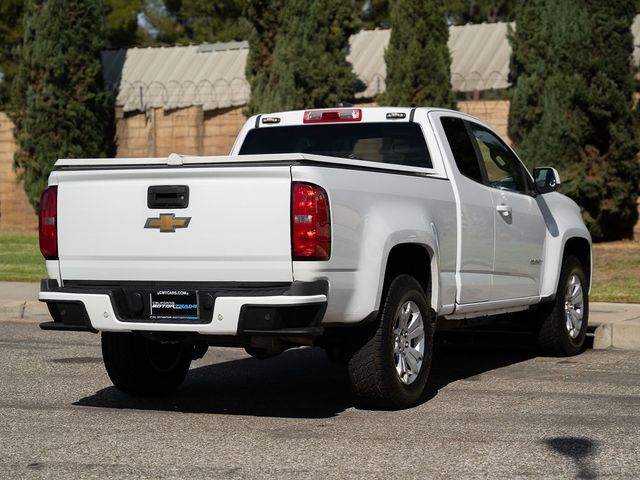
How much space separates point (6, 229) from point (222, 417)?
808 inches

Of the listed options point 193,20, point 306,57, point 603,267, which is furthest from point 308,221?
point 193,20

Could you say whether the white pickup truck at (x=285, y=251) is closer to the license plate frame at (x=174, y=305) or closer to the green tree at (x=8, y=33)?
the license plate frame at (x=174, y=305)

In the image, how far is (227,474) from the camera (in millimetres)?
6223

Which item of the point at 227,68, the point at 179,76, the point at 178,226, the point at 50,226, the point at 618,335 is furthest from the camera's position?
the point at 179,76

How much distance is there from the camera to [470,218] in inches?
361

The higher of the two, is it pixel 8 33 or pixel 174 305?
pixel 8 33

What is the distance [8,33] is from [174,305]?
40.7 metres

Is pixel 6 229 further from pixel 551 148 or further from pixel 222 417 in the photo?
pixel 222 417

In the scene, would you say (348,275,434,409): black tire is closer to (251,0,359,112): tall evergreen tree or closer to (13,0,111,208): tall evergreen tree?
(251,0,359,112): tall evergreen tree

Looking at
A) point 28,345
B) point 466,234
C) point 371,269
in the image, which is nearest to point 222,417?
point 371,269

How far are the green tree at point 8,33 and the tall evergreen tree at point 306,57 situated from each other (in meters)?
24.2

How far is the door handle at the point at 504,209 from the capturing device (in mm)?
9679

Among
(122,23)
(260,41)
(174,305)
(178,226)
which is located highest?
(122,23)

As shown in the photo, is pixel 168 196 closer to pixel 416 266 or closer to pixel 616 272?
pixel 416 266
